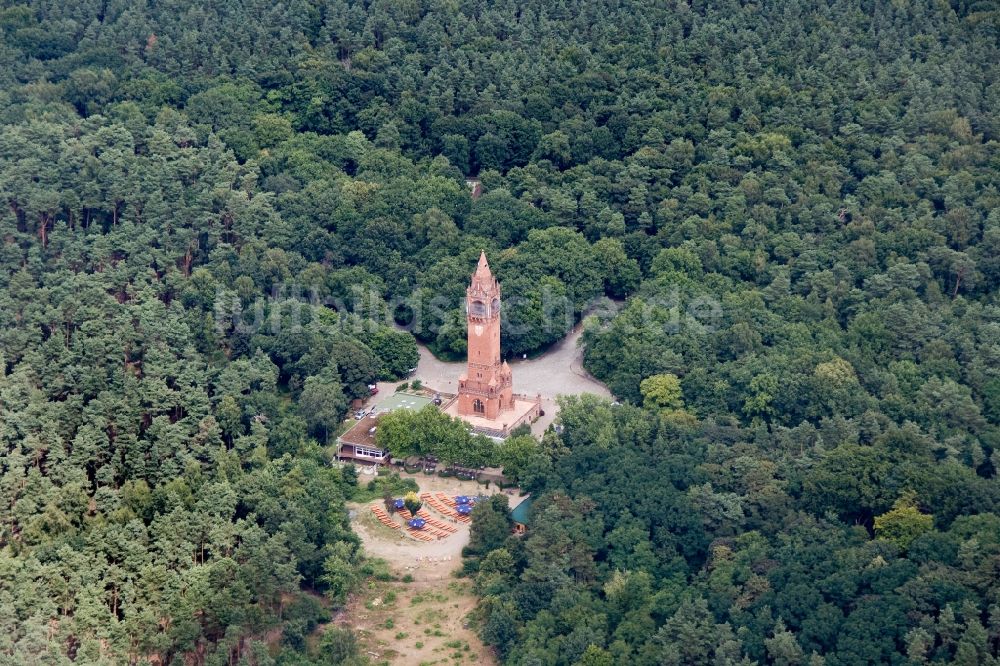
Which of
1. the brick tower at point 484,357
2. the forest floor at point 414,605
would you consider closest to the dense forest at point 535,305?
the forest floor at point 414,605

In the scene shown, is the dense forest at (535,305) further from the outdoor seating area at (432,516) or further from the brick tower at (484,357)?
the brick tower at (484,357)

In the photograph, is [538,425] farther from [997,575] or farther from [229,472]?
[997,575]

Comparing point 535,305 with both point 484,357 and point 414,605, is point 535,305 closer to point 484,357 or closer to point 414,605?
point 484,357

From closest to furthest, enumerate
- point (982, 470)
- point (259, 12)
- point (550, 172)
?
point (982, 470), point (550, 172), point (259, 12)

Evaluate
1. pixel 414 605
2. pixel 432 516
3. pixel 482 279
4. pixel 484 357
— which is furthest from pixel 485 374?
pixel 414 605

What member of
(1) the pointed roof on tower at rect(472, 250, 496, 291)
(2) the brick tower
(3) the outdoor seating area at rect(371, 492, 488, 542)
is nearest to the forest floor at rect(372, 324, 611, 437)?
(2) the brick tower

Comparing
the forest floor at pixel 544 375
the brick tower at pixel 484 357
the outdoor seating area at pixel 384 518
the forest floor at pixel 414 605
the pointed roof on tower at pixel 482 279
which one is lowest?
the forest floor at pixel 414 605

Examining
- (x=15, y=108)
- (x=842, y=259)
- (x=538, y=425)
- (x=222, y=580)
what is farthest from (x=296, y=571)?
(x=15, y=108)
